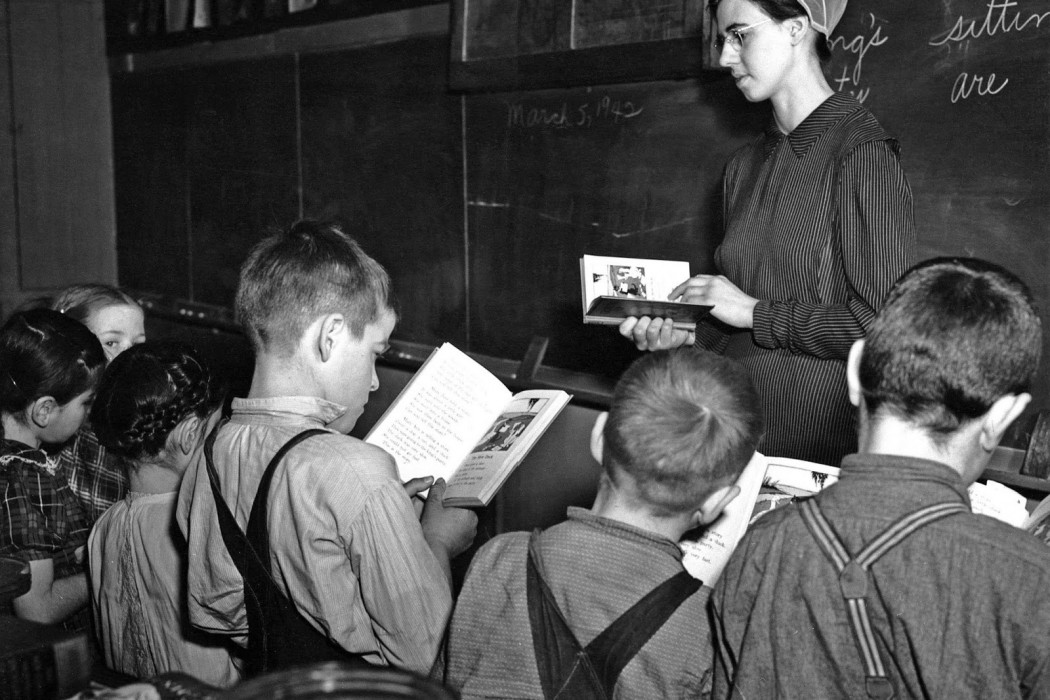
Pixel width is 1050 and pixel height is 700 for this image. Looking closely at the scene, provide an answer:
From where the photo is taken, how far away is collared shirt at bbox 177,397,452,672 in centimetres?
166

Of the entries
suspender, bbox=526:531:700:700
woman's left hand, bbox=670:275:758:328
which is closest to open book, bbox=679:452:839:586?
suspender, bbox=526:531:700:700

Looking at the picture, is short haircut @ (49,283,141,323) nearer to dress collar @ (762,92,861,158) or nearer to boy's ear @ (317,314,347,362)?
boy's ear @ (317,314,347,362)

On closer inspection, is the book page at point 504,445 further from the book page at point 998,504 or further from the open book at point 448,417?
the book page at point 998,504

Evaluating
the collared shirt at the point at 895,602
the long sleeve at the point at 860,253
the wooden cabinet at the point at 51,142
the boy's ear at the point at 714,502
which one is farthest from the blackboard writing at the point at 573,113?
the wooden cabinet at the point at 51,142

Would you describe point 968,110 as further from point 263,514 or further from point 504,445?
point 263,514

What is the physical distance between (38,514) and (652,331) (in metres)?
1.43

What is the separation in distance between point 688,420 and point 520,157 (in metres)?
2.91

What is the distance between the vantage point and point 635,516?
56.8 inches

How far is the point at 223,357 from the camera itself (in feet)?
19.5

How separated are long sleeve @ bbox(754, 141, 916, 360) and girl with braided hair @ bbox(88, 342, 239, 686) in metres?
1.26

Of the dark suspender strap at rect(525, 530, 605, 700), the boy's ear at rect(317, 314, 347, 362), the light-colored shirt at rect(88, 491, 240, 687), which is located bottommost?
the light-colored shirt at rect(88, 491, 240, 687)

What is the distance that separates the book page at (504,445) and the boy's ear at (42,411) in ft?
3.48

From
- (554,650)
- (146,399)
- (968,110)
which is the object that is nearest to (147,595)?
(146,399)

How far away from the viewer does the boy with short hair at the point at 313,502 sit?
1665mm
